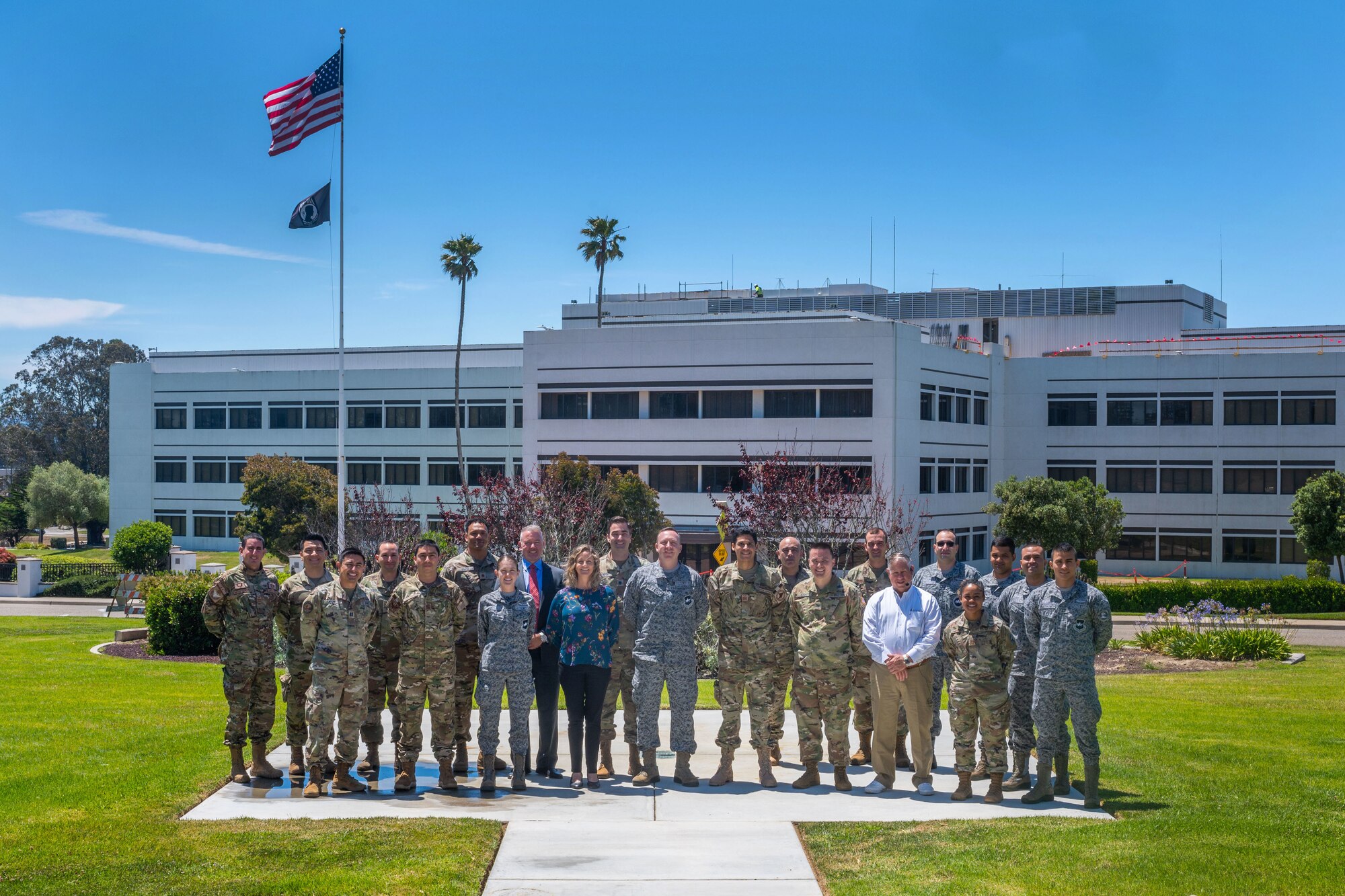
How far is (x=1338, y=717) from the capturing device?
50.2 feet

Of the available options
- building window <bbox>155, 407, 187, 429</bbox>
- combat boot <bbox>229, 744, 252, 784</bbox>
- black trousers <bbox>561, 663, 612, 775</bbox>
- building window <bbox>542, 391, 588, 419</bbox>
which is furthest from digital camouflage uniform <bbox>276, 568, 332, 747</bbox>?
building window <bbox>155, 407, 187, 429</bbox>

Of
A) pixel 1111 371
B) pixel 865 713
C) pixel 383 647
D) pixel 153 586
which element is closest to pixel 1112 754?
pixel 865 713

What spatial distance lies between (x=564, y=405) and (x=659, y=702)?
41288 millimetres

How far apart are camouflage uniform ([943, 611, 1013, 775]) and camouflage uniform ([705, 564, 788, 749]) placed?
5.45 feet

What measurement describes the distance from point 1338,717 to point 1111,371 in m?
41.2

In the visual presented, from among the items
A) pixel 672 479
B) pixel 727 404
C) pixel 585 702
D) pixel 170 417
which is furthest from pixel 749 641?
pixel 170 417

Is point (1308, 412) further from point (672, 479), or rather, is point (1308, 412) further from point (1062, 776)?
point (1062, 776)

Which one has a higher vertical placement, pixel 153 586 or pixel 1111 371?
pixel 1111 371

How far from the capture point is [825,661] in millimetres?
11094

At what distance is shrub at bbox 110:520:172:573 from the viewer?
49719mm

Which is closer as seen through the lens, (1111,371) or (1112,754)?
(1112,754)

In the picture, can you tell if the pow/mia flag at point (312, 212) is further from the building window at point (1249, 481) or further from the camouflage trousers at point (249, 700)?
the building window at point (1249, 481)

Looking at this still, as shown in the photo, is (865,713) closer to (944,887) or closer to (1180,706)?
(944,887)

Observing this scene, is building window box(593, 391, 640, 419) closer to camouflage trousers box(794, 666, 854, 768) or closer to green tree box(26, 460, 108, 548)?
camouflage trousers box(794, 666, 854, 768)
